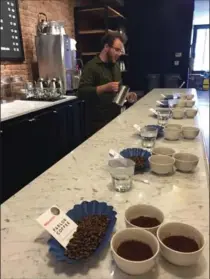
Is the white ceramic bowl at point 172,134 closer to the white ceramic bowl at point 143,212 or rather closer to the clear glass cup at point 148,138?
the clear glass cup at point 148,138

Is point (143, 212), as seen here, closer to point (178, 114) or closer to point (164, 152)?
point (164, 152)

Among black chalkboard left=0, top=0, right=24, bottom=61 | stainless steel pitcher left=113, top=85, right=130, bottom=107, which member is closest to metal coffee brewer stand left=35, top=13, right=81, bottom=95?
stainless steel pitcher left=113, top=85, right=130, bottom=107

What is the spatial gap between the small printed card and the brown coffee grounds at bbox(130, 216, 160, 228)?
166 mm

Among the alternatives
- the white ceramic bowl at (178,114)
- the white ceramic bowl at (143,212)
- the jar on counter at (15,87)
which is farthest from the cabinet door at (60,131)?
the jar on counter at (15,87)

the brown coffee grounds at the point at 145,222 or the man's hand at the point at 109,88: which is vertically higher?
the man's hand at the point at 109,88

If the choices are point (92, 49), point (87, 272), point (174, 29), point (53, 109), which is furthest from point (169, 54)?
point (92, 49)

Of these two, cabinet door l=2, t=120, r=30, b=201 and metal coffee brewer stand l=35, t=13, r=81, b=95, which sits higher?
metal coffee brewer stand l=35, t=13, r=81, b=95

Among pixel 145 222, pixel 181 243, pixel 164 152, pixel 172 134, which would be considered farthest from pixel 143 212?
pixel 172 134

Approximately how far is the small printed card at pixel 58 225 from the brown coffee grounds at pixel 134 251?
4.6 inches

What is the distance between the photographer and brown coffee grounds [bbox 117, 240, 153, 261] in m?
0.51

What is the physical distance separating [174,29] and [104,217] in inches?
37.0

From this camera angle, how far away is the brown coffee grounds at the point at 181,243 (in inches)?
21.0

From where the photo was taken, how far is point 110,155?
3.70ft

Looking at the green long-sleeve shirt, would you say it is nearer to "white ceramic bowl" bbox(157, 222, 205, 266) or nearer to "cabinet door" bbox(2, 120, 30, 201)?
"cabinet door" bbox(2, 120, 30, 201)
